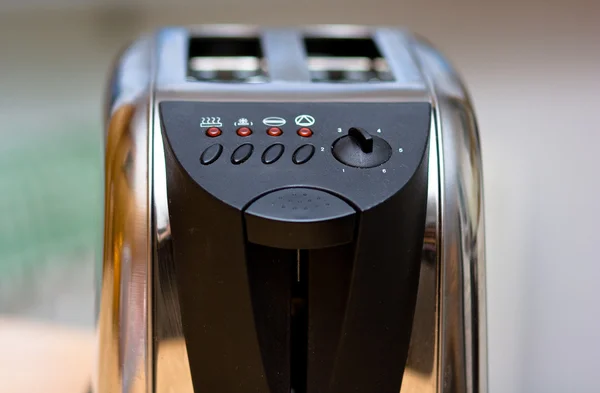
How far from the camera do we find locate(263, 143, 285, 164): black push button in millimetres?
495

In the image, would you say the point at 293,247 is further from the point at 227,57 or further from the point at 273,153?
A: the point at 227,57

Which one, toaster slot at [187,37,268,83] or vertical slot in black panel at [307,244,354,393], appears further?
toaster slot at [187,37,268,83]

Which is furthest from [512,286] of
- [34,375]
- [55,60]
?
[55,60]

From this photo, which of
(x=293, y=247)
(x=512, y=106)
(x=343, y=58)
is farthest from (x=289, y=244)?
(x=512, y=106)

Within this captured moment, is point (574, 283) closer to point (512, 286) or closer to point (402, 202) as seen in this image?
point (512, 286)

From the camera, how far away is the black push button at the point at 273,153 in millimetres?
495

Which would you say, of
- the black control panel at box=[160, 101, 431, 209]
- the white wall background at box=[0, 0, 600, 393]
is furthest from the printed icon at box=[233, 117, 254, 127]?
the white wall background at box=[0, 0, 600, 393]

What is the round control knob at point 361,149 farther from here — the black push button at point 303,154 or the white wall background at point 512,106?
the white wall background at point 512,106

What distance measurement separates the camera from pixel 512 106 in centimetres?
101

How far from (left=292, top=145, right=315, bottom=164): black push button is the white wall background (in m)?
0.34

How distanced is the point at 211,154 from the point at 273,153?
4cm

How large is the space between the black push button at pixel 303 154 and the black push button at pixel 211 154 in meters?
0.05

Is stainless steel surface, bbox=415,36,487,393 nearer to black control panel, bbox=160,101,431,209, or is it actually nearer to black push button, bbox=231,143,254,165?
black control panel, bbox=160,101,431,209

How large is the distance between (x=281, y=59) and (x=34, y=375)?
14.6 inches
